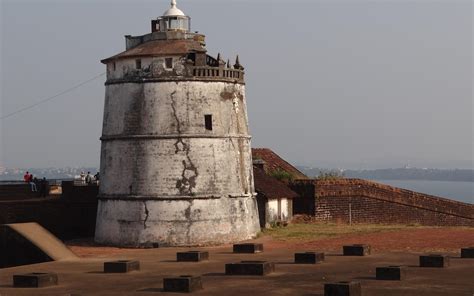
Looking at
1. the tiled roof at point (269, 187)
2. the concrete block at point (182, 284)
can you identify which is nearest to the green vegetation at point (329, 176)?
the tiled roof at point (269, 187)

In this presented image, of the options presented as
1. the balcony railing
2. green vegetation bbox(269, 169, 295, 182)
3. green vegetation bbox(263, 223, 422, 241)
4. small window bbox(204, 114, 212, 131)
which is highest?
the balcony railing

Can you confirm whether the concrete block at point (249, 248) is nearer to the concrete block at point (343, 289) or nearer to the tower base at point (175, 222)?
the tower base at point (175, 222)

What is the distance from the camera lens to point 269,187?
41.8 metres

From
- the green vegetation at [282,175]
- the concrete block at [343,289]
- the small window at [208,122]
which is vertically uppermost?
the small window at [208,122]

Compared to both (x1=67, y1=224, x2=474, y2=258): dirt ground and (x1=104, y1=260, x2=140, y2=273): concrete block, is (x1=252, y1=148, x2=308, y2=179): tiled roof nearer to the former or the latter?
(x1=67, y1=224, x2=474, y2=258): dirt ground

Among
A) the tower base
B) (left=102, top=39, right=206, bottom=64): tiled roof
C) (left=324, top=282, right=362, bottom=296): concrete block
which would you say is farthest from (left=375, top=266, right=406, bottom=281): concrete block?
(left=102, top=39, right=206, bottom=64): tiled roof

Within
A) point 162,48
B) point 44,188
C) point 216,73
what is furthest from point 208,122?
point 44,188

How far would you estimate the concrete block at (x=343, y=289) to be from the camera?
18.9 meters

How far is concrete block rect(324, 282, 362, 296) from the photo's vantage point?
743 inches

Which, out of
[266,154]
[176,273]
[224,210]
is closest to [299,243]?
[224,210]

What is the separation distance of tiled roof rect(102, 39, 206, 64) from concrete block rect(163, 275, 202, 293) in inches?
635

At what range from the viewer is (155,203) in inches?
1399

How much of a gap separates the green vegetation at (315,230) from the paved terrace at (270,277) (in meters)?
6.30

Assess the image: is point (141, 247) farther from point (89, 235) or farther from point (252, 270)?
point (252, 270)
